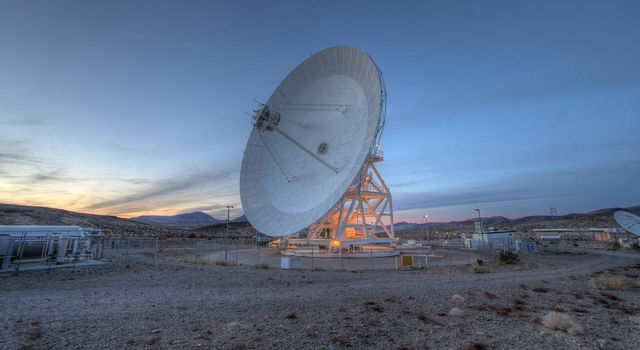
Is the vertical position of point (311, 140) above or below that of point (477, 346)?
above

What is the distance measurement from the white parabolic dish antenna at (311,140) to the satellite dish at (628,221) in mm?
41892

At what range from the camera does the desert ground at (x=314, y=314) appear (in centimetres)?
641

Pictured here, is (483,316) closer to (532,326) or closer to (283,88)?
(532,326)

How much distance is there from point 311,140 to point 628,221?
47081 millimetres

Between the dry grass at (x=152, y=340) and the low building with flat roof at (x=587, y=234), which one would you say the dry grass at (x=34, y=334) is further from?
the low building with flat roof at (x=587, y=234)

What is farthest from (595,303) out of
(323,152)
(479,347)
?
(323,152)

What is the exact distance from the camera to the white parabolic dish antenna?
24.2m

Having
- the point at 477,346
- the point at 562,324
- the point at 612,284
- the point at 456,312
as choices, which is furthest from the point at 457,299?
the point at 612,284

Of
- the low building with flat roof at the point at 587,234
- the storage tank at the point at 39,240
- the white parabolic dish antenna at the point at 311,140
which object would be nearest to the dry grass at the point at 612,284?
the white parabolic dish antenna at the point at 311,140

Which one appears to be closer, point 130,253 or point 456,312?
point 456,312

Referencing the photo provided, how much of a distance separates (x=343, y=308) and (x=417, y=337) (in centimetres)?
308

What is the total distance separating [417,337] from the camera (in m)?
6.69

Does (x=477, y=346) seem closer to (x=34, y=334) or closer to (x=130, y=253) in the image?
(x=34, y=334)

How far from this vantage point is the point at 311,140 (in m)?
28.9
